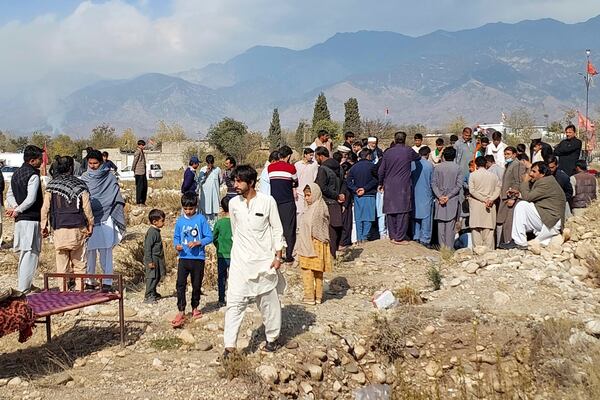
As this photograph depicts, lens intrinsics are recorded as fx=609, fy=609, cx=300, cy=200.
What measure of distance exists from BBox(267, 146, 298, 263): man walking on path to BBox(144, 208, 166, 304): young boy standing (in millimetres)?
1915

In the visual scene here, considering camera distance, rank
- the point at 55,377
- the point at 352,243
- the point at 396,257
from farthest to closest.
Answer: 1. the point at 352,243
2. the point at 396,257
3. the point at 55,377

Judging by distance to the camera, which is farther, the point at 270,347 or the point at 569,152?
the point at 569,152

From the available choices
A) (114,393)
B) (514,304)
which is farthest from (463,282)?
(114,393)

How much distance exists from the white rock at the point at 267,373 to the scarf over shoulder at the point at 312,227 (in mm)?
1961

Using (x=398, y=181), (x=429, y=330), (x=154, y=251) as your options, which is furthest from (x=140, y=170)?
(x=429, y=330)

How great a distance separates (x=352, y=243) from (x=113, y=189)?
175 inches

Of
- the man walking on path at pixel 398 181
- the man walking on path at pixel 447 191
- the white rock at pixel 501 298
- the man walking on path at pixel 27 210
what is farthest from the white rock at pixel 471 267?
the man walking on path at pixel 27 210

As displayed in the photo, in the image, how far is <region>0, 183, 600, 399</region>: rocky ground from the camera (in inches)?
200

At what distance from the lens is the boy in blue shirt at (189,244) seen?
632cm

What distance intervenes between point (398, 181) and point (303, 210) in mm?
1717

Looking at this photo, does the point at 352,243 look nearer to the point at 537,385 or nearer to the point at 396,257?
the point at 396,257

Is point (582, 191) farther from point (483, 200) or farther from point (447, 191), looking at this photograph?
point (447, 191)

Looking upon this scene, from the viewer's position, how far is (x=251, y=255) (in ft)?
17.6

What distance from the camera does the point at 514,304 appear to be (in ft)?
23.7
